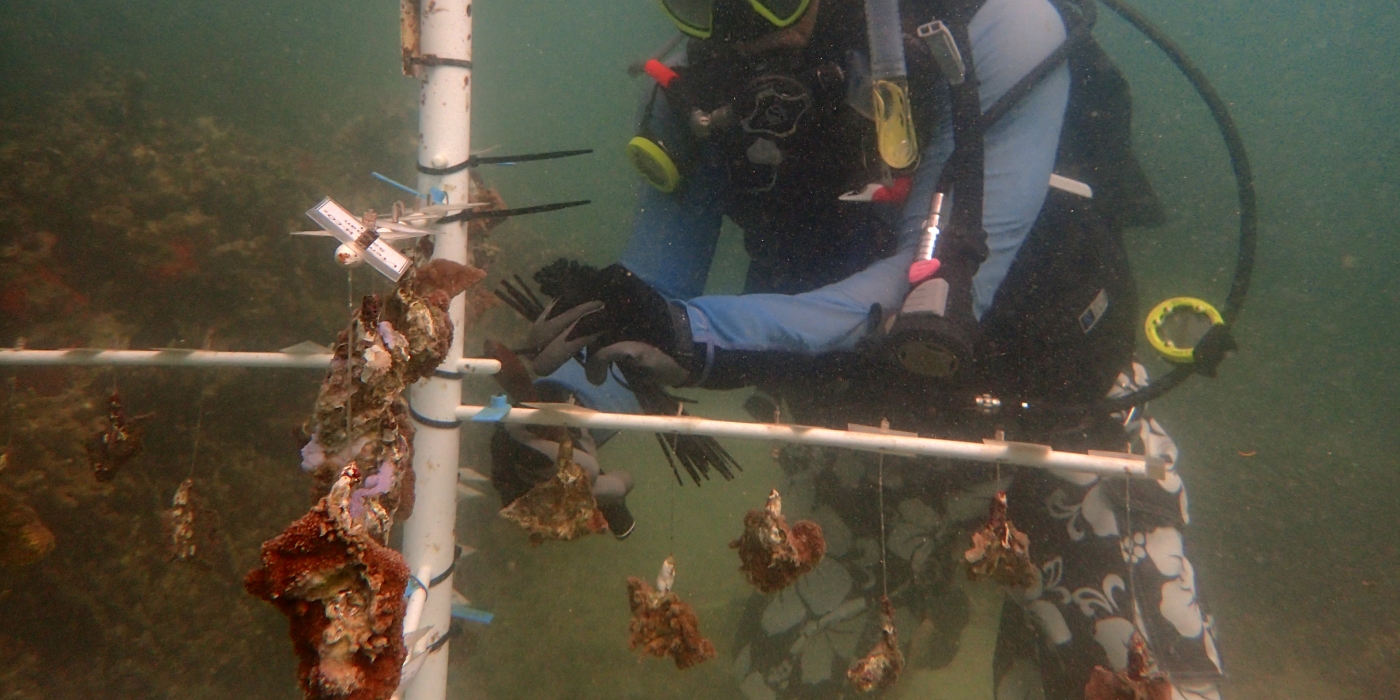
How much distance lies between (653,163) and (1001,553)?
259 cm

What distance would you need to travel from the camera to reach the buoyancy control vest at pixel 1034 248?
2838mm

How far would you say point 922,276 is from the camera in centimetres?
237

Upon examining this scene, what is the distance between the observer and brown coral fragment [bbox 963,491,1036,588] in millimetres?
2607

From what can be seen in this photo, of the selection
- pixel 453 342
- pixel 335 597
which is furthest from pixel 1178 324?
pixel 335 597

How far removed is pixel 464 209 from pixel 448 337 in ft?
3.02

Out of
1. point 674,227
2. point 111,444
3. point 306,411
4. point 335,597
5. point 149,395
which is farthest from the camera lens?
point 306,411

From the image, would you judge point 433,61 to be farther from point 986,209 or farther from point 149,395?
point 149,395

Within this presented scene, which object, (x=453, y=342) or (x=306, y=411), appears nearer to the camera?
(x=453, y=342)

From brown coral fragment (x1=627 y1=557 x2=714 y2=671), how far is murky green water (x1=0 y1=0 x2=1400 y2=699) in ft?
6.77

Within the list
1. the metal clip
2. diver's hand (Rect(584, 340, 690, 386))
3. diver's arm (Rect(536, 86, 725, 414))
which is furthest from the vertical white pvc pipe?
the metal clip

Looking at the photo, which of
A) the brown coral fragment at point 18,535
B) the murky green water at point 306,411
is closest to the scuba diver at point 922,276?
the murky green water at point 306,411

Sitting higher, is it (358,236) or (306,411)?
(358,236)

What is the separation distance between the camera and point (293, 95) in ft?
49.2

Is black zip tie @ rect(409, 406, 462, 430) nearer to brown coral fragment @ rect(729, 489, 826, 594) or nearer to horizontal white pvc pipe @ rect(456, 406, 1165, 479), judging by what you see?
horizontal white pvc pipe @ rect(456, 406, 1165, 479)
